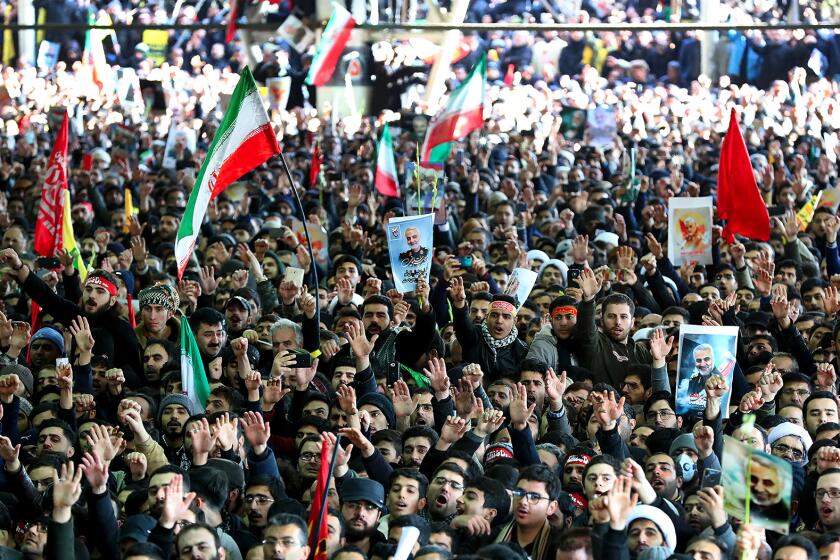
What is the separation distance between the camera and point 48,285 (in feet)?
37.3

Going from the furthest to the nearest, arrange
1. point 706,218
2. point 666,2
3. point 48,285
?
point 666,2 < point 706,218 < point 48,285

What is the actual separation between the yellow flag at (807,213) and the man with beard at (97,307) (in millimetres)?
6221

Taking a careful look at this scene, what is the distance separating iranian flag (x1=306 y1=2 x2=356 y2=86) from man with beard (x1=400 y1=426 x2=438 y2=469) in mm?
10615

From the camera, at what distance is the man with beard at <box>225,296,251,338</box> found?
10.8m

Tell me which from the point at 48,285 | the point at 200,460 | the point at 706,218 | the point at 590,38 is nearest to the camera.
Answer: the point at 200,460

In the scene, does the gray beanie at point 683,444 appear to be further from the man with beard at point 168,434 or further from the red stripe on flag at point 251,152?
the red stripe on flag at point 251,152

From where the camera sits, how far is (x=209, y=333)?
10.1 meters

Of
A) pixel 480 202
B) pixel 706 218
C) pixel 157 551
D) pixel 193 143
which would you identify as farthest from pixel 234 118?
pixel 193 143

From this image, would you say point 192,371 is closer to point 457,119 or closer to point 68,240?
point 68,240

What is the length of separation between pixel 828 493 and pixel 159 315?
14.0ft

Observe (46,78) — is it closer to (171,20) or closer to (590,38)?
(171,20)

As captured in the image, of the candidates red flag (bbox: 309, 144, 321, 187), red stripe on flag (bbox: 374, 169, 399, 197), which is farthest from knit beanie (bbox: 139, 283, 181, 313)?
red flag (bbox: 309, 144, 321, 187)

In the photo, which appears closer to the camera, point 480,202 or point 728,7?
point 480,202

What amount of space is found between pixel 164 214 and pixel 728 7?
61.5 feet
